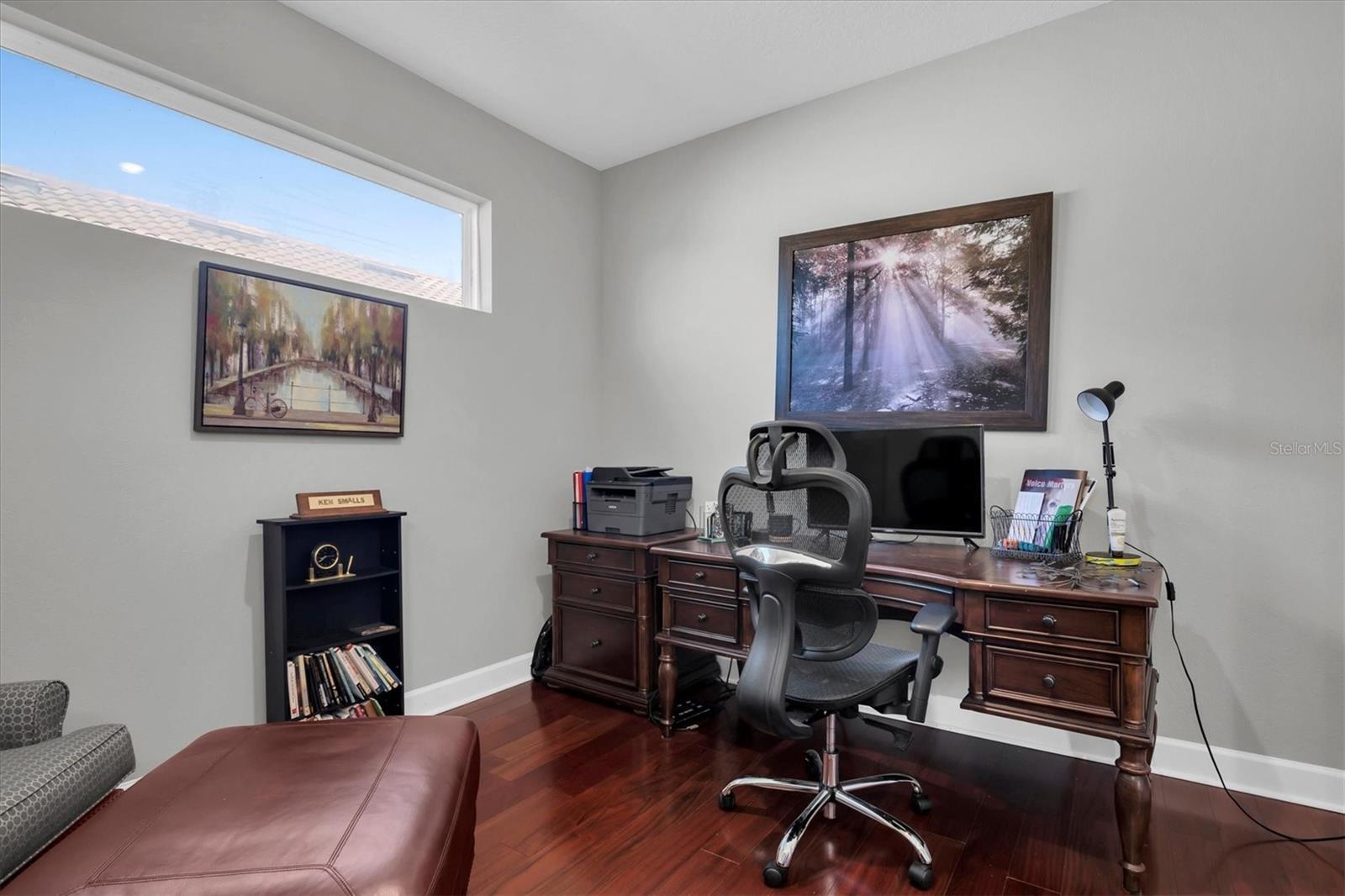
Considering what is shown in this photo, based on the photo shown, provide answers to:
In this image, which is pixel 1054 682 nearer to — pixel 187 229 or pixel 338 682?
pixel 338 682

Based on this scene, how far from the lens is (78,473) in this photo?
6.78ft

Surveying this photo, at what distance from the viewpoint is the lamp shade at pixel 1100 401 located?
222 centimetres

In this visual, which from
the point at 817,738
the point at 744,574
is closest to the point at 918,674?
the point at 744,574

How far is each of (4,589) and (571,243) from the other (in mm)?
2817

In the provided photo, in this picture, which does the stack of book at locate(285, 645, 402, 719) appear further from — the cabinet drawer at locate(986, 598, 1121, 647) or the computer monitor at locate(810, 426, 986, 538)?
the cabinet drawer at locate(986, 598, 1121, 647)

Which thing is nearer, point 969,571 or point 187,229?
point 969,571

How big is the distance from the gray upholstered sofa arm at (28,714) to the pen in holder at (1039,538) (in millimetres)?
2746

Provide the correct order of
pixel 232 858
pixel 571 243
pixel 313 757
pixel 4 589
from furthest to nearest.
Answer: pixel 571 243, pixel 4 589, pixel 313 757, pixel 232 858

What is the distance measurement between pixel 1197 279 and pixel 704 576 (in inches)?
81.9

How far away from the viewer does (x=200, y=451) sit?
2.33 m

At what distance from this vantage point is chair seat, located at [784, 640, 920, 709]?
1.78m

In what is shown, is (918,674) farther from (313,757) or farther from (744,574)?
(313,757)

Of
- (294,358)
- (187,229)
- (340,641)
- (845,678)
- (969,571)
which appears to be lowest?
(340,641)

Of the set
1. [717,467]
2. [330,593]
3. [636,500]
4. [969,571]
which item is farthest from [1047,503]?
[330,593]
